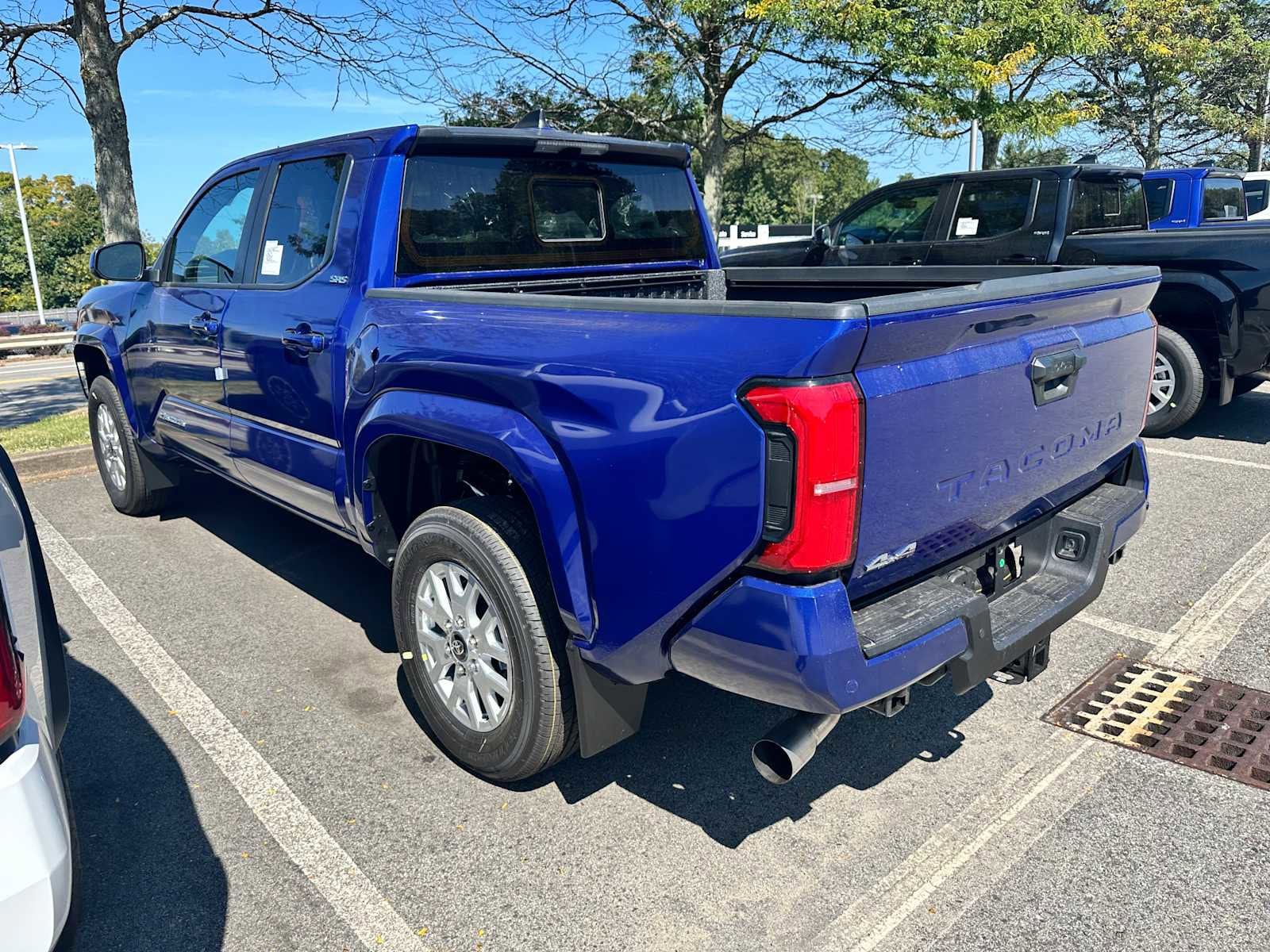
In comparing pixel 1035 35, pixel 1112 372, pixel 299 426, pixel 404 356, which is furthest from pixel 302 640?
pixel 1035 35

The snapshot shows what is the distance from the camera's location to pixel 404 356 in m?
3.02

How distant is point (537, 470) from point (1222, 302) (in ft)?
19.9

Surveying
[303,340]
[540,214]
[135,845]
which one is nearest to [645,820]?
[135,845]

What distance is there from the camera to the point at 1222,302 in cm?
661

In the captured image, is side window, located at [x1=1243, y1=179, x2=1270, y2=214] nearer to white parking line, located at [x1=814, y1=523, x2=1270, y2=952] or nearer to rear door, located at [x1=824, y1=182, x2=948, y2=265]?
rear door, located at [x1=824, y1=182, x2=948, y2=265]

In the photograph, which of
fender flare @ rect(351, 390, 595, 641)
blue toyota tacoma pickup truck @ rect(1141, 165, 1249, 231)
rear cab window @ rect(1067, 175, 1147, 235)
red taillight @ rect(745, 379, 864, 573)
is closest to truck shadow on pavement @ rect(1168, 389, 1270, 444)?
rear cab window @ rect(1067, 175, 1147, 235)

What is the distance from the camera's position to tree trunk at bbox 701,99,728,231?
13.6 m

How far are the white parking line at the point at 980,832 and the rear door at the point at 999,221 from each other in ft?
15.7

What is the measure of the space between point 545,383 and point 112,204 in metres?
7.86

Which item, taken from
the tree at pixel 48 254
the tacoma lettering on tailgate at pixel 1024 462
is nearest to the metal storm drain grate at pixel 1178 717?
the tacoma lettering on tailgate at pixel 1024 462

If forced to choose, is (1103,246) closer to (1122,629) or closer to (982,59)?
(1122,629)

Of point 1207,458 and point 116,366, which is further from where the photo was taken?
point 1207,458

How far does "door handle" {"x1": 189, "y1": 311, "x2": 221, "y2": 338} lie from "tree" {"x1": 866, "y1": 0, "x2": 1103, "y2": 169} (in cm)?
1092

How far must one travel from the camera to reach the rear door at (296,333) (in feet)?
11.4
